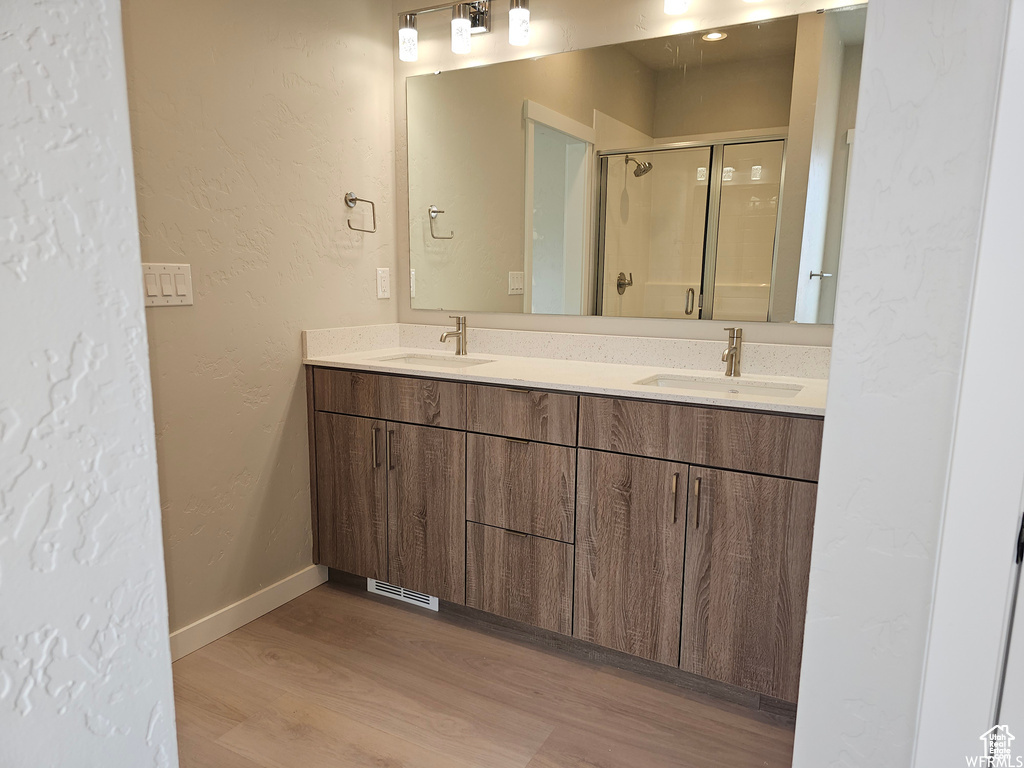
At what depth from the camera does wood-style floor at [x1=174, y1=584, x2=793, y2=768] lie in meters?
1.73

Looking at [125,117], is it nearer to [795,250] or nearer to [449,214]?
[795,250]

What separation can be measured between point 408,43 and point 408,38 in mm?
17

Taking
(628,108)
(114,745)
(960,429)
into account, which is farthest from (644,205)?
(114,745)

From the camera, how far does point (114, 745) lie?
1.88ft

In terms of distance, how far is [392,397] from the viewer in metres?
2.32

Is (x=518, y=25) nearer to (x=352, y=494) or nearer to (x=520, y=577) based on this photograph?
(x=352, y=494)

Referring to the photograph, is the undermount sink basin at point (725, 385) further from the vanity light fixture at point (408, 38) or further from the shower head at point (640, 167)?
the vanity light fixture at point (408, 38)

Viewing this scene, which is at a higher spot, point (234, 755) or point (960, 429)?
point (960, 429)

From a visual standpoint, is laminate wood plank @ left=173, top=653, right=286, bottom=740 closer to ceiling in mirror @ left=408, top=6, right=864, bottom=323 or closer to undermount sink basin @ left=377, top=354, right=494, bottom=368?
undermount sink basin @ left=377, top=354, right=494, bottom=368

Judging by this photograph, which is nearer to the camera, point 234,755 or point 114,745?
point 114,745

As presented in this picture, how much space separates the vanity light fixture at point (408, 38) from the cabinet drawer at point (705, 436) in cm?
159

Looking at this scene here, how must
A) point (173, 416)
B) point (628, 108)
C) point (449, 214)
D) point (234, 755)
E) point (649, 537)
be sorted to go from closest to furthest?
point (234, 755)
point (649, 537)
point (173, 416)
point (628, 108)
point (449, 214)

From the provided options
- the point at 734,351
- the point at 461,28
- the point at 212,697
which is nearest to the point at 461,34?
the point at 461,28

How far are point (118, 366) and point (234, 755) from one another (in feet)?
5.07
